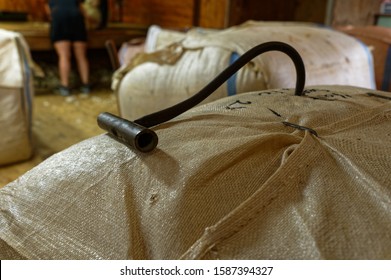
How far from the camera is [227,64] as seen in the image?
1.90 m

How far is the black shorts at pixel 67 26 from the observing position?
3.85 metres

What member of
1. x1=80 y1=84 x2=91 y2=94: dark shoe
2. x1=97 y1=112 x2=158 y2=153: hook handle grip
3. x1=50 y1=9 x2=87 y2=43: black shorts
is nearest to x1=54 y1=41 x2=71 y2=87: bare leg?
x1=50 y1=9 x2=87 y2=43: black shorts

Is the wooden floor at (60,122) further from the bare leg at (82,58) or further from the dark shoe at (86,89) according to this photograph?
the bare leg at (82,58)

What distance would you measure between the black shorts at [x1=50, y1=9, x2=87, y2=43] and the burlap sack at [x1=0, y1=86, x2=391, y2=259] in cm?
343

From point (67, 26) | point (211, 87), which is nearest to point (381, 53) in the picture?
point (211, 87)

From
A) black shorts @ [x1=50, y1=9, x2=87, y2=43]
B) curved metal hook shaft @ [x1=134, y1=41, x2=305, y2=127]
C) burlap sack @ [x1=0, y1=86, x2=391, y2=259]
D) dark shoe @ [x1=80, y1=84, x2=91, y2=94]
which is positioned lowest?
dark shoe @ [x1=80, y1=84, x2=91, y2=94]

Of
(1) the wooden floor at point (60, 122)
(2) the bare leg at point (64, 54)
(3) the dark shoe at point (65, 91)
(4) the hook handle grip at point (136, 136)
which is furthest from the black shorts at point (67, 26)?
(4) the hook handle grip at point (136, 136)

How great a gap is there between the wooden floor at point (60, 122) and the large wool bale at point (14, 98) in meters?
0.11

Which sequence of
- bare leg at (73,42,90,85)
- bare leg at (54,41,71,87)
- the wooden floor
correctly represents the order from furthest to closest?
bare leg at (73,42,90,85) < bare leg at (54,41,71,87) < the wooden floor

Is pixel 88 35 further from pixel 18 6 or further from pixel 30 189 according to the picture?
pixel 30 189

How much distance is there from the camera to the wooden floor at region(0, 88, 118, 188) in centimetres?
236

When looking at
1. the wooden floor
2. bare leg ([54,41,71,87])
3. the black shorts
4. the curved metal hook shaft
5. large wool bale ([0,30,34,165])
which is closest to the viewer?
the curved metal hook shaft

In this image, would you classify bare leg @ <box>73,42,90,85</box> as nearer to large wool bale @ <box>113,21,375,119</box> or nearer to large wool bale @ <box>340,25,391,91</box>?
large wool bale @ <box>113,21,375,119</box>
